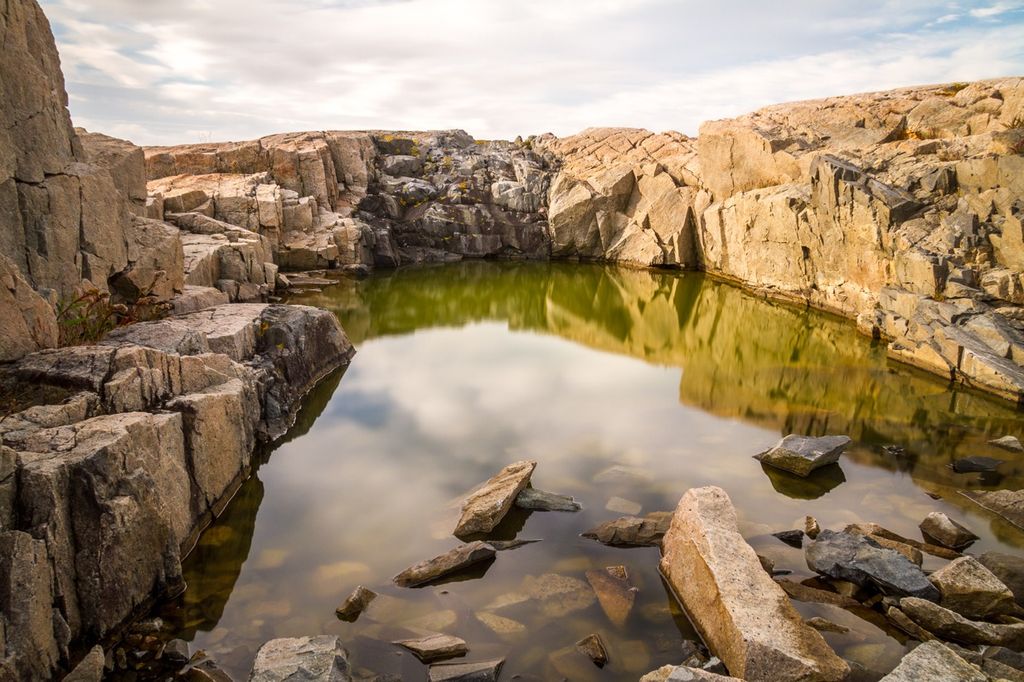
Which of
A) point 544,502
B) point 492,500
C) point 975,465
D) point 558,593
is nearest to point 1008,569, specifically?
point 975,465

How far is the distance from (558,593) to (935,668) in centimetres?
450

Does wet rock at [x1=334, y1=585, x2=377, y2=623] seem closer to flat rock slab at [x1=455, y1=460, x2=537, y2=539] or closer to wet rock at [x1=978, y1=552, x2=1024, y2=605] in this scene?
flat rock slab at [x1=455, y1=460, x2=537, y2=539]

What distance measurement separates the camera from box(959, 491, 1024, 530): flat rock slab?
11.7 m

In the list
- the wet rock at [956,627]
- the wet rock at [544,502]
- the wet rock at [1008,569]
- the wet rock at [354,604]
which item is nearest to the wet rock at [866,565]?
the wet rock at [956,627]

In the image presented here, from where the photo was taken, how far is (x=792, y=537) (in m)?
10.7

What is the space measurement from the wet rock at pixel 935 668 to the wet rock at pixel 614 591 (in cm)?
315

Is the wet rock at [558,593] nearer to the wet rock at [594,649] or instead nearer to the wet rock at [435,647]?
the wet rock at [594,649]

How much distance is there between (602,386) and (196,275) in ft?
47.0

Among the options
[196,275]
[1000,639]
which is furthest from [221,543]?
[196,275]

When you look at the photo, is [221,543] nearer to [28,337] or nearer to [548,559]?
[28,337]

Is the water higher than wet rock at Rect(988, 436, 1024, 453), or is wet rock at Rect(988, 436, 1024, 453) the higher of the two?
the water

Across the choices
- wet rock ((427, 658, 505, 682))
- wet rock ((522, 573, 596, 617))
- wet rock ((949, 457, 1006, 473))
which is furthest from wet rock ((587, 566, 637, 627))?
wet rock ((949, 457, 1006, 473))

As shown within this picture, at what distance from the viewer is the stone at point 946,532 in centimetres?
1080

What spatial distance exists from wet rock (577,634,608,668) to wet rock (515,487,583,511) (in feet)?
11.6
